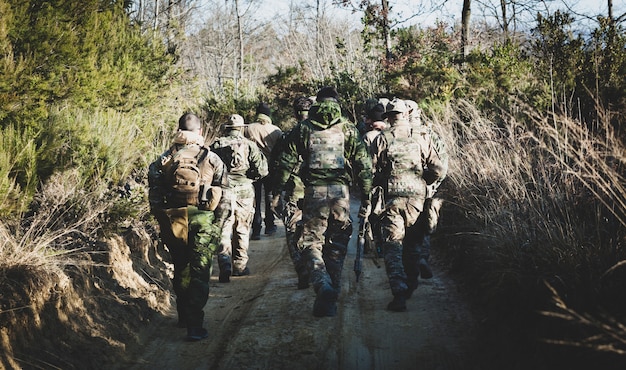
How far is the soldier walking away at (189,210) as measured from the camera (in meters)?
5.54

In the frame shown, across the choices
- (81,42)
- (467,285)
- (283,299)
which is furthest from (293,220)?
(81,42)

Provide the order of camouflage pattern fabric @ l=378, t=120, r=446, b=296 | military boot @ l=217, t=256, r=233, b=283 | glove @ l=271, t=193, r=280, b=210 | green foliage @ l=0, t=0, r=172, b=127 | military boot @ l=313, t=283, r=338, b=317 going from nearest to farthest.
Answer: military boot @ l=313, t=283, r=338, b=317
camouflage pattern fabric @ l=378, t=120, r=446, b=296
glove @ l=271, t=193, r=280, b=210
green foliage @ l=0, t=0, r=172, b=127
military boot @ l=217, t=256, r=233, b=283

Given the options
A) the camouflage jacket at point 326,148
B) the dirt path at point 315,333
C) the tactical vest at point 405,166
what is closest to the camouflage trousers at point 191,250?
the dirt path at point 315,333

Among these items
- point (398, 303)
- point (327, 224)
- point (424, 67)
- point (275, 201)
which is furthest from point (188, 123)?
point (424, 67)

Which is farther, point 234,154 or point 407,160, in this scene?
point 234,154

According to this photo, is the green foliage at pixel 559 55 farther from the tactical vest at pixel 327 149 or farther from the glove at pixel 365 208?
the tactical vest at pixel 327 149

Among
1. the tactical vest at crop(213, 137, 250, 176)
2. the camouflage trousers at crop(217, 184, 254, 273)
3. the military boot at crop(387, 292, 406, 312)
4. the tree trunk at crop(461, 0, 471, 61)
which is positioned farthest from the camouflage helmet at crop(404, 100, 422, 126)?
the tree trunk at crop(461, 0, 471, 61)

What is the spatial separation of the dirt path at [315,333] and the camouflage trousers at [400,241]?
0.28 m

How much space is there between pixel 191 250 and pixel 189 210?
360 mm

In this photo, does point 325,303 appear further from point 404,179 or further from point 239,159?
point 239,159

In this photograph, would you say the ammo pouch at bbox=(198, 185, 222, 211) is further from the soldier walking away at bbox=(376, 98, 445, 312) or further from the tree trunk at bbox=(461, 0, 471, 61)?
the tree trunk at bbox=(461, 0, 471, 61)

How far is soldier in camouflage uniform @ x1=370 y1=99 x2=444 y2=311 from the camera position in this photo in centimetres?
659

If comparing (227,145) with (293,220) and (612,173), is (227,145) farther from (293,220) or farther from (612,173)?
(612,173)

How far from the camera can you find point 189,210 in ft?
18.4
